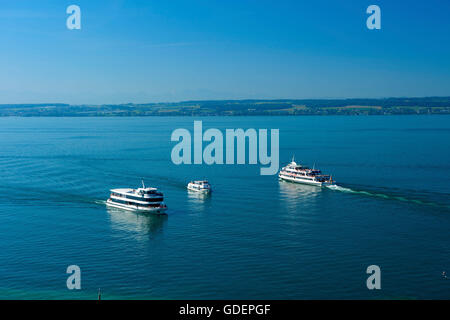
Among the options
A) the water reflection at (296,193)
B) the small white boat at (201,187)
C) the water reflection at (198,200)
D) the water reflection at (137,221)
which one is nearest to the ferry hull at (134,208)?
the water reflection at (137,221)

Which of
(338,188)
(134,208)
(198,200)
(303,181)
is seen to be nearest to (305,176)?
(303,181)

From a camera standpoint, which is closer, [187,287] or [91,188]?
[187,287]

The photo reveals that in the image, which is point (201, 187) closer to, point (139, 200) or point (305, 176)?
point (139, 200)

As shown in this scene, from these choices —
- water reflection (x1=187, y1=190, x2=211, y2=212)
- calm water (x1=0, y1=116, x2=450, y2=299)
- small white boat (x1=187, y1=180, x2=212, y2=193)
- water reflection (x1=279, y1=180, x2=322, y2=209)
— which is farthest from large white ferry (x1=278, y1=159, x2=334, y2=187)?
water reflection (x1=187, y1=190, x2=211, y2=212)
